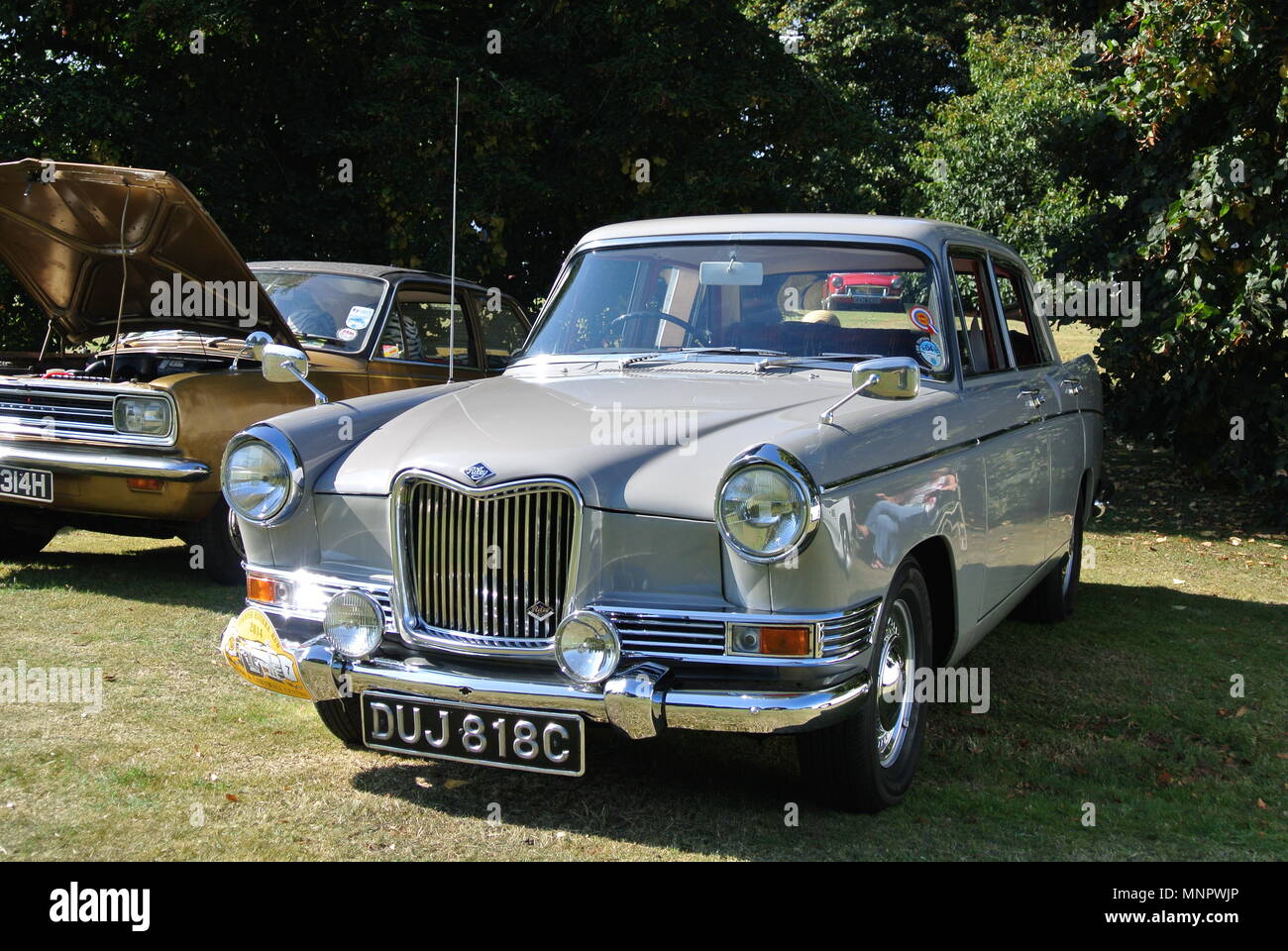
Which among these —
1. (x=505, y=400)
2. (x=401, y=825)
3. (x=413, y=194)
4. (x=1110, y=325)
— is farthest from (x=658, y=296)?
(x=413, y=194)

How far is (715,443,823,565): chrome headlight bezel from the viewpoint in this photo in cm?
328

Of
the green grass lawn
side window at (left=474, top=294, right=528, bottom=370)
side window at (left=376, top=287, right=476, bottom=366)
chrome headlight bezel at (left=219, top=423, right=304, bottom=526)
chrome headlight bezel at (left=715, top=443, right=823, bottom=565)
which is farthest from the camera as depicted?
side window at (left=474, top=294, right=528, bottom=370)

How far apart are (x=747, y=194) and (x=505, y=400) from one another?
9.90 m

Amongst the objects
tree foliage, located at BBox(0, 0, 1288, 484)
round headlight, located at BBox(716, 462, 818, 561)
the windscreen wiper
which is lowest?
round headlight, located at BBox(716, 462, 818, 561)

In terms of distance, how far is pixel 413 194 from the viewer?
1278cm

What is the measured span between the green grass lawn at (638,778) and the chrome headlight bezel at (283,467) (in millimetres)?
872

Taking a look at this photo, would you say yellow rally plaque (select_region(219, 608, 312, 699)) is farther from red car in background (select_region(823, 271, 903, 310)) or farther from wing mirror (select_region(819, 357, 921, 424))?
red car in background (select_region(823, 271, 903, 310))

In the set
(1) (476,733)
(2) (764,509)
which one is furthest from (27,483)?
(2) (764,509)

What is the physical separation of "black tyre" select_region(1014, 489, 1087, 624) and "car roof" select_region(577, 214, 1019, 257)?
2.11 metres

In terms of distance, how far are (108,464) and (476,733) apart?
12.6 feet
